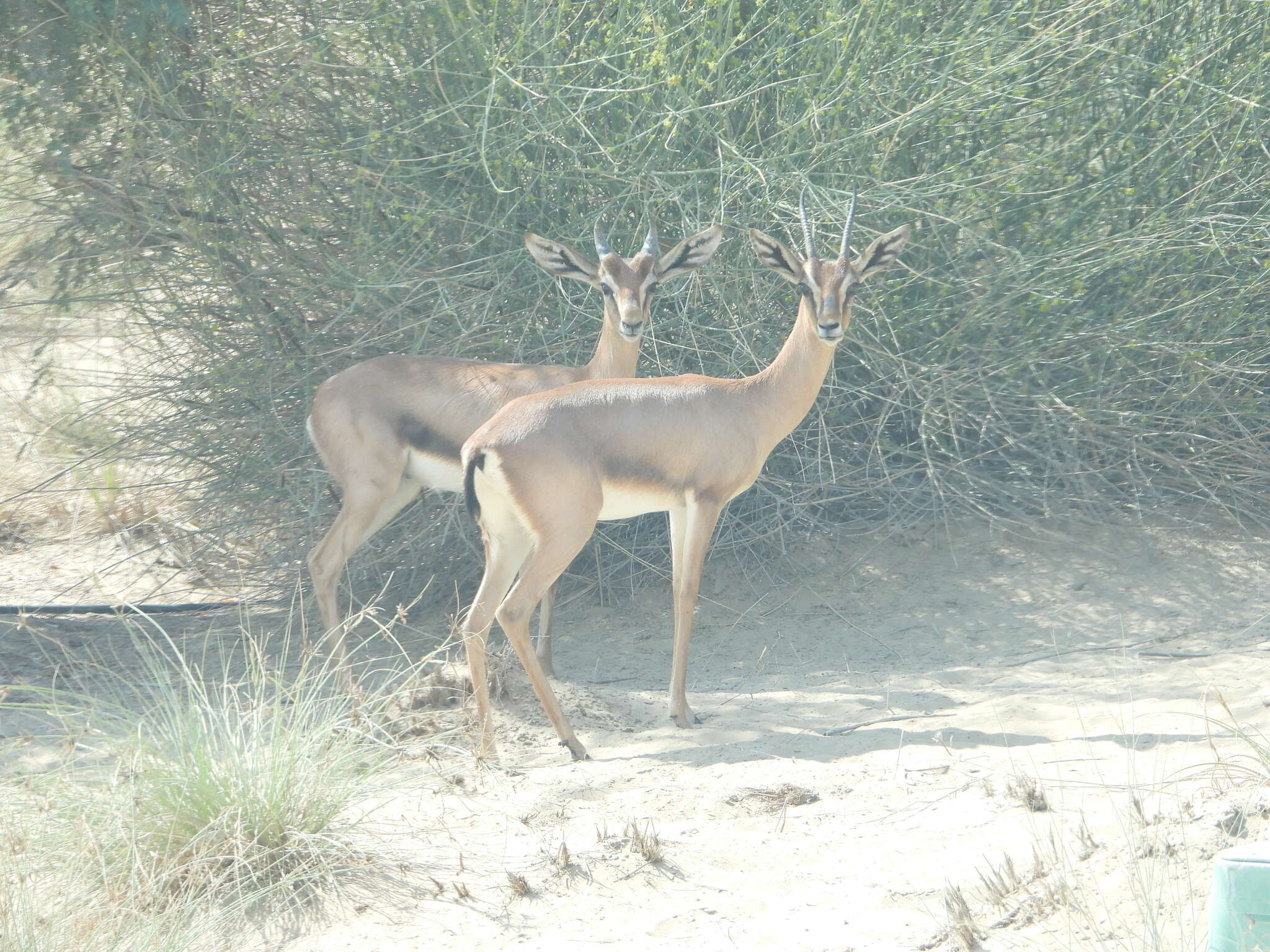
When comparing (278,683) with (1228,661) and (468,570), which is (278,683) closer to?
(468,570)

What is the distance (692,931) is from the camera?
3.70m

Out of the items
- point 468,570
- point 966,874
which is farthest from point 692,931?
point 468,570

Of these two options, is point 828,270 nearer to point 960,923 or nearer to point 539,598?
point 539,598

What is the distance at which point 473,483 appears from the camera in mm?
5219

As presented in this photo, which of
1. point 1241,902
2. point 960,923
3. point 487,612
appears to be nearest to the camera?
point 1241,902

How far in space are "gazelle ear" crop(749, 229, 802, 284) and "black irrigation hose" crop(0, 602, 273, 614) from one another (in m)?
3.38

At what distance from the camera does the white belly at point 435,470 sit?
6.21 m

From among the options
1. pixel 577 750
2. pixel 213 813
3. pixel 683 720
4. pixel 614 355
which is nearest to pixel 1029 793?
pixel 683 720

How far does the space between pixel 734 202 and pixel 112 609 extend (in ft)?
12.9

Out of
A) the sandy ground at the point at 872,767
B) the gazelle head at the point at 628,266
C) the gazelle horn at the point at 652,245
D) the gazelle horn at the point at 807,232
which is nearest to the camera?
the sandy ground at the point at 872,767

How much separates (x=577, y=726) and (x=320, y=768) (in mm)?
1524

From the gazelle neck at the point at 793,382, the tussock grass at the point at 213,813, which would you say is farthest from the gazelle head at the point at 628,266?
the tussock grass at the point at 213,813

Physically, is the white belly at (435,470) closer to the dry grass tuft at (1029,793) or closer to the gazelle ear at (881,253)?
the gazelle ear at (881,253)

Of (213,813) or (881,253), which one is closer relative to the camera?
(213,813)
